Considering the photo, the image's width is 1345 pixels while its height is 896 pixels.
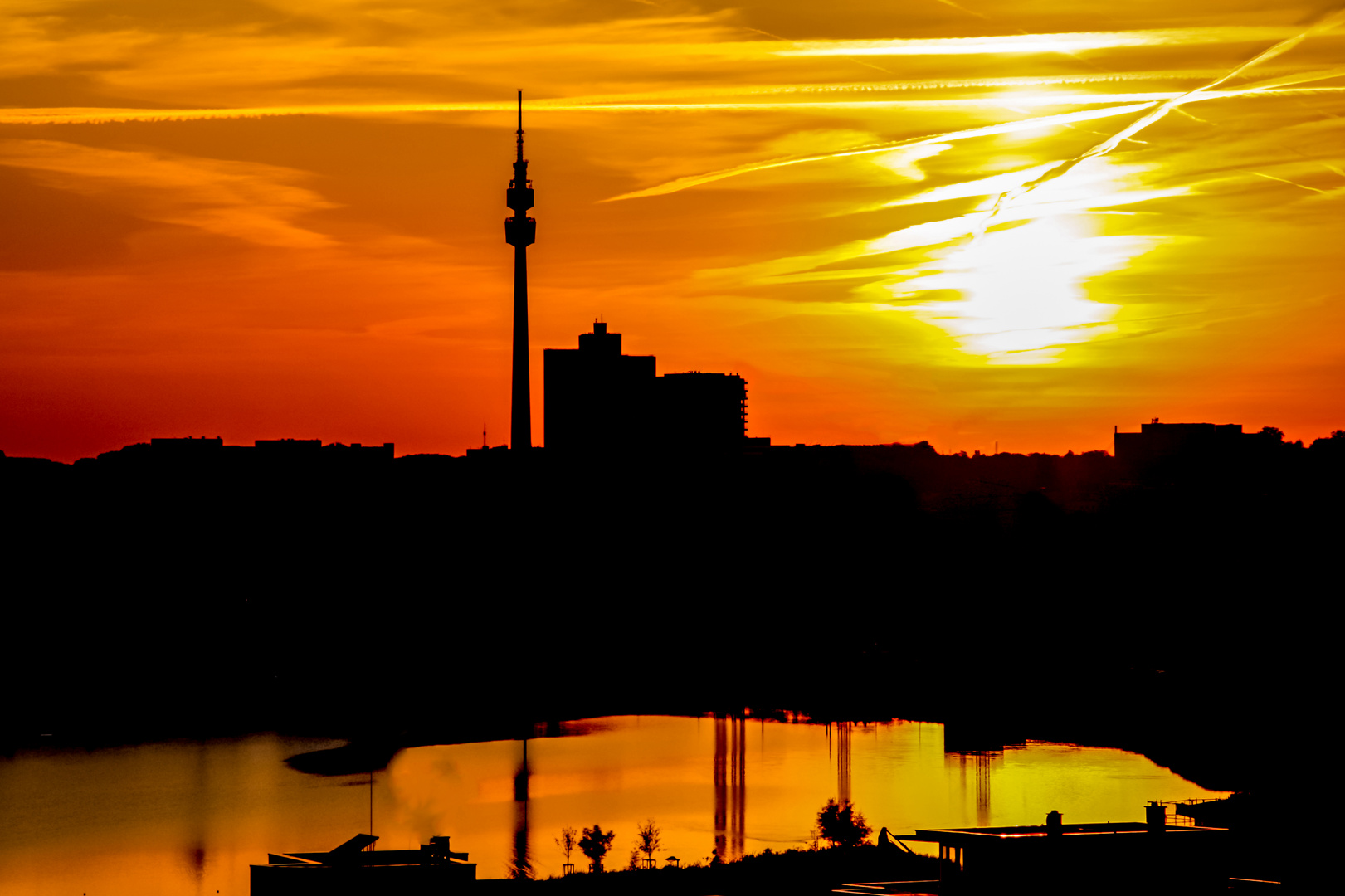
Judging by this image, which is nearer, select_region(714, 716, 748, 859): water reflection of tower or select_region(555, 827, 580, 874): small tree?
select_region(555, 827, 580, 874): small tree

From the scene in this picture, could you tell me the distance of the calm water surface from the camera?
40375mm

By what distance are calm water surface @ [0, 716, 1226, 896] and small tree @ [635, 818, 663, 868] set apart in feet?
1.20

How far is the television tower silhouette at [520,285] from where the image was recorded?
99.9 m

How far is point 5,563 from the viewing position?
3802 inches

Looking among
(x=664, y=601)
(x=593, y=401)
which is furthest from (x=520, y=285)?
(x=593, y=401)

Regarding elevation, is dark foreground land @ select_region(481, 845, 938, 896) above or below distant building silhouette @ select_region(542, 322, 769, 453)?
below

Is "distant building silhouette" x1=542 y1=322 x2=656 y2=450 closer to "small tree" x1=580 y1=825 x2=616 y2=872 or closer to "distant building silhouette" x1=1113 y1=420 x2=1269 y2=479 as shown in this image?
"distant building silhouette" x1=1113 y1=420 x2=1269 y2=479

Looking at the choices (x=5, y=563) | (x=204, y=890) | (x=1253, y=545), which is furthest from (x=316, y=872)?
(x=5, y=563)

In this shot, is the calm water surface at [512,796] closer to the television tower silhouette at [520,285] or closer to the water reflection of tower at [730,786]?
the water reflection of tower at [730,786]

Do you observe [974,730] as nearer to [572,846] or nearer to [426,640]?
[572,846]

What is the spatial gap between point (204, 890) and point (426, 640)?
2119 inches

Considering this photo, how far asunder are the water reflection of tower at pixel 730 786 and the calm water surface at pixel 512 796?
123mm

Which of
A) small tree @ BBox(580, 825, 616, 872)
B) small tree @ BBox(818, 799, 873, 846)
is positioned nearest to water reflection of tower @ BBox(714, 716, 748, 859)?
small tree @ BBox(818, 799, 873, 846)

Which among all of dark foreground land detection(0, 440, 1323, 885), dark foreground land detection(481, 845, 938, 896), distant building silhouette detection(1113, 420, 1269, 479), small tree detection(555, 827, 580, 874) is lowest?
small tree detection(555, 827, 580, 874)
